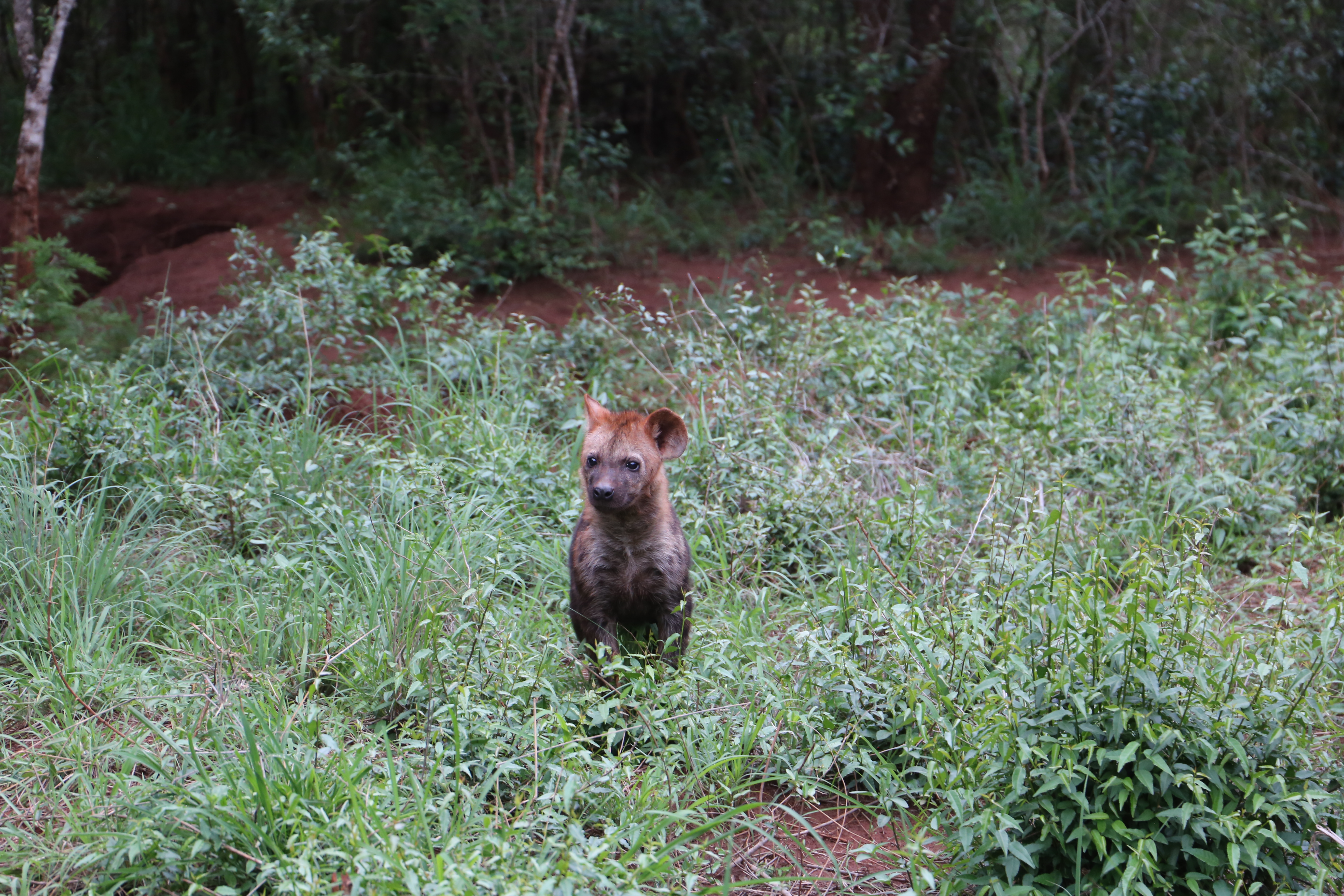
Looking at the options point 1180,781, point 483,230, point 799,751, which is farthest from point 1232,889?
point 483,230

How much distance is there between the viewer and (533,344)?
21.5 feet

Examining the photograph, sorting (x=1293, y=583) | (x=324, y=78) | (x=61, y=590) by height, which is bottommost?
(x=1293, y=583)

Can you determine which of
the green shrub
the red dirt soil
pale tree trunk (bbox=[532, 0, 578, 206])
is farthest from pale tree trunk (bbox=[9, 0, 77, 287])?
the green shrub

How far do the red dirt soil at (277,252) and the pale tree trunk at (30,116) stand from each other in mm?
1202

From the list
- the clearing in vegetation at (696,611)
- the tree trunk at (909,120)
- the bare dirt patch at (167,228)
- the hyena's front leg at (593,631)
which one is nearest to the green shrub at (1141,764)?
the clearing in vegetation at (696,611)

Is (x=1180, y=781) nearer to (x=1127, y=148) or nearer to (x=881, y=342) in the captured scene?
(x=881, y=342)

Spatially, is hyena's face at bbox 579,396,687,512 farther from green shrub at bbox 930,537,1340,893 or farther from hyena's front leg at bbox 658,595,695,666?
green shrub at bbox 930,537,1340,893

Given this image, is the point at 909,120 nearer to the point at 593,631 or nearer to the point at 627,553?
the point at 627,553

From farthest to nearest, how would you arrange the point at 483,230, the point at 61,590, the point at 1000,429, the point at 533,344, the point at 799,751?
the point at 483,230 → the point at 533,344 → the point at 1000,429 → the point at 61,590 → the point at 799,751

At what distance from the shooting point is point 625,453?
388 cm

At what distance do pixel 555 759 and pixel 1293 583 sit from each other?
3.55 metres

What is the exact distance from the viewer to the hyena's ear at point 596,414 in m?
4.10

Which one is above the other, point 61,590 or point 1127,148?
point 1127,148

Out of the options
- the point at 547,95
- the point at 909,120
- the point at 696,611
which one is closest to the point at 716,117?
the point at 909,120
